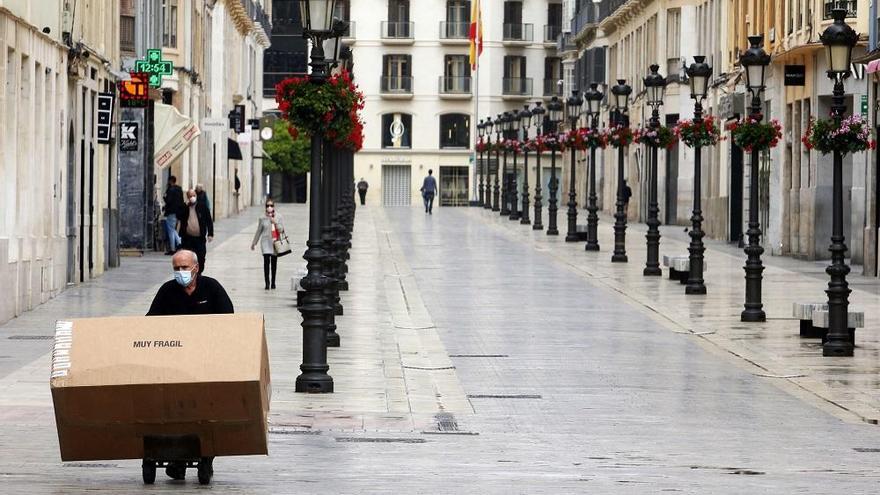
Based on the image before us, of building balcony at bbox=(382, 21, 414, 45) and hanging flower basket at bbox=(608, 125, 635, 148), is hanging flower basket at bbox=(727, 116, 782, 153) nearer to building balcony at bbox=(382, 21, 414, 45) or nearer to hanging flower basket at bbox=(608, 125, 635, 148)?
hanging flower basket at bbox=(608, 125, 635, 148)

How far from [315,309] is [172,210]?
2509 centimetres

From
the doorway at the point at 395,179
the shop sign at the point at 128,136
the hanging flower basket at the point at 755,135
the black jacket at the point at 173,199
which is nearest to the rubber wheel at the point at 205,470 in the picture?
the hanging flower basket at the point at 755,135

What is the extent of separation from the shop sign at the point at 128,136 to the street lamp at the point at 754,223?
15073 millimetres

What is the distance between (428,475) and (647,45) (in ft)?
209

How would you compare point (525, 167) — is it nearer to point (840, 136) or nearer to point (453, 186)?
point (453, 186)

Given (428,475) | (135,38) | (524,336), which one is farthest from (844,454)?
(135,38)

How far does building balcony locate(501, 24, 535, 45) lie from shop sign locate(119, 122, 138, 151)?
77449 mm

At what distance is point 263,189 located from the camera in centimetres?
10950

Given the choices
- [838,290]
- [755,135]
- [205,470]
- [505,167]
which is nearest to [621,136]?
[755,135]

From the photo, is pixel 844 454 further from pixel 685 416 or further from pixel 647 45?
pixel 647 45

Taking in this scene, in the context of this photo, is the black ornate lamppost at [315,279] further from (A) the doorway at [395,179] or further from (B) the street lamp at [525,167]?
(A) the doorway at [395,179]

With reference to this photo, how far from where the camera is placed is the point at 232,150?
77750 millimetres

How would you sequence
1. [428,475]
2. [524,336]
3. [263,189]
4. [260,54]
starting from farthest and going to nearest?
[263,189] < [260,54] < [524,336] < [428,475]

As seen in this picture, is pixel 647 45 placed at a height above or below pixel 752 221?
above
